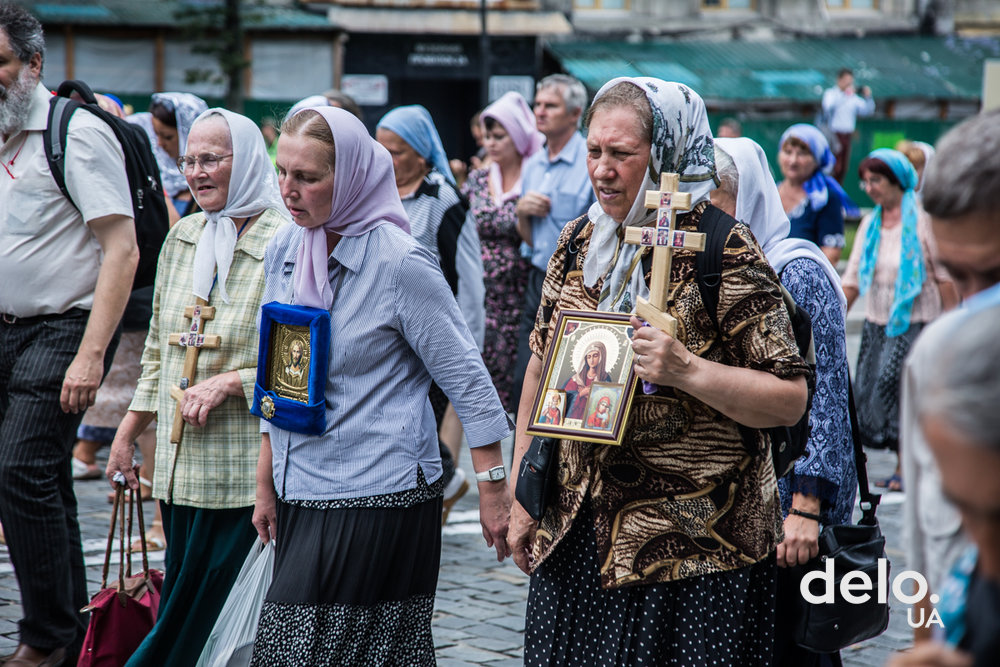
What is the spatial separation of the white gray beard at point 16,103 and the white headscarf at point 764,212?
2.52 metres

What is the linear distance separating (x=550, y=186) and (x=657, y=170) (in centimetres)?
423

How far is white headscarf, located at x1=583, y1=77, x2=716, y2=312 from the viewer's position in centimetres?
299

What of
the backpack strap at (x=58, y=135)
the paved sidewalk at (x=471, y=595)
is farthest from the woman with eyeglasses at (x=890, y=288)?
the backpack strap at (x=58, y=135)

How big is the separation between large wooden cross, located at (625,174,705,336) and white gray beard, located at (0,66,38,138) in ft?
8.71

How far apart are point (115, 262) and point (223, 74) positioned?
1951 centimetres

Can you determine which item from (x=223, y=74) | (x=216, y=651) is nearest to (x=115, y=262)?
(x=216, y=651)

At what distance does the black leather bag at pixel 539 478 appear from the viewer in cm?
312

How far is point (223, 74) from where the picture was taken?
76.0 feet

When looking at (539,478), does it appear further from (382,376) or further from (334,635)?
(334,635)

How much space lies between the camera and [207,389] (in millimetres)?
4020

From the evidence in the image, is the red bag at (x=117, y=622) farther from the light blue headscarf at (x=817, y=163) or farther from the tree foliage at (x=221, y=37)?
the tree foliage at (x=221, y=37)

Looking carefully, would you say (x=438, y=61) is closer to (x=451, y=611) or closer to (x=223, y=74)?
(x=223, y=74)

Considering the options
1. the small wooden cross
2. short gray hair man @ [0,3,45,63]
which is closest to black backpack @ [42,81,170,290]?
short gray hair man @ [0,3,45,63]

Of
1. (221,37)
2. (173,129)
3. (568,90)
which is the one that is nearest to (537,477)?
(173,129)
